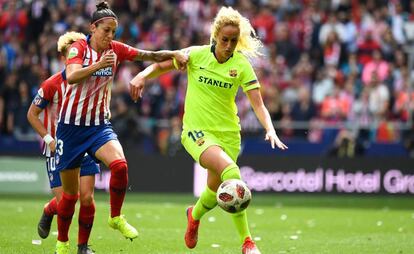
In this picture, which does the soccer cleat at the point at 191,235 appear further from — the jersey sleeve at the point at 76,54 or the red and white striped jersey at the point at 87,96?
the jersey sleeve at the point at 76,54

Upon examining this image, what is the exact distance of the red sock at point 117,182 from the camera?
992 centimetres

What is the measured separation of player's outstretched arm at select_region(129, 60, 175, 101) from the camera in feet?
32.9

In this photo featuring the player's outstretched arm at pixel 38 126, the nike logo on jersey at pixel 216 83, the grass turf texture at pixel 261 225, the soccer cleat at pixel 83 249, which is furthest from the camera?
the grass turf texture at pixel 261 225

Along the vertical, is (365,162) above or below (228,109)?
below

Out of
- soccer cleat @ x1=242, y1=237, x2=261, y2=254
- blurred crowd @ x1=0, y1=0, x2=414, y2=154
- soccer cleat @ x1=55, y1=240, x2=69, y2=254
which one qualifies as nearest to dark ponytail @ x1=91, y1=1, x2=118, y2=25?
soccer cleat @ x1=55, y1=240, x2=69, y2=254

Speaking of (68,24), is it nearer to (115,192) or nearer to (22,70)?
(22,70)

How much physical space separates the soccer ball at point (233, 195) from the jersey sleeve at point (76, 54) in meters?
1.94

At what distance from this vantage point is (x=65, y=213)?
10.3 metres

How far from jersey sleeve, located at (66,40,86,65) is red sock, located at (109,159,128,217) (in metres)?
1.11

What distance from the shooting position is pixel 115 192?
398 inches

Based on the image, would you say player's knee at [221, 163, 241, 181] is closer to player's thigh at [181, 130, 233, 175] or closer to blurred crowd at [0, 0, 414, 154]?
player's thigh at [181, 130, 233, 175]

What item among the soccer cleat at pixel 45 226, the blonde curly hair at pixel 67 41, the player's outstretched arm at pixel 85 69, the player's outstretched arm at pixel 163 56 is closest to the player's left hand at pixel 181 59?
the player's outstretched arm at pixel 163 56

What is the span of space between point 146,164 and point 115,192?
38.6 ft

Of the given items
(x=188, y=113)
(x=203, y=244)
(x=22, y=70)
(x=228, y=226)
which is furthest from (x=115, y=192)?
(x=22, y=70)
